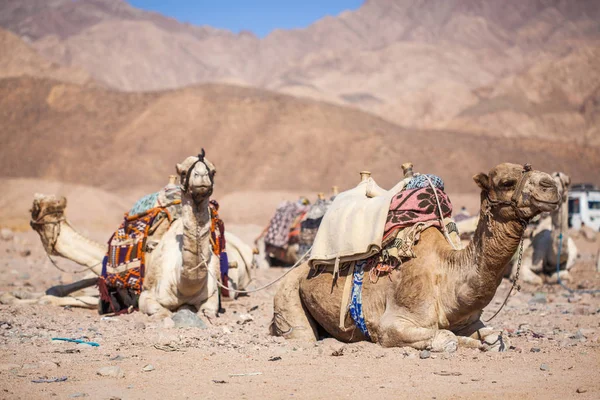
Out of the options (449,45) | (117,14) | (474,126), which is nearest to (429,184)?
(474,126)

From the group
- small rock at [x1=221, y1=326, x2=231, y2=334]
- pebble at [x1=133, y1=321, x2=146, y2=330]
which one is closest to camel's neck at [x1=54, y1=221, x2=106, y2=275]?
pebble at [x1=133, y1=321, x2=146, y2=330]

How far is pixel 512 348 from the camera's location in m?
6.13

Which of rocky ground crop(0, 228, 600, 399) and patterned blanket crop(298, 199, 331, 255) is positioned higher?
patterned blanket crop(298, 199, 331, 255)

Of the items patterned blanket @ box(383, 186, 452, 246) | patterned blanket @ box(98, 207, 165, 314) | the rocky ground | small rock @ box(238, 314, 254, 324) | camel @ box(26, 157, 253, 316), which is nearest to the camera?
the rocky ground

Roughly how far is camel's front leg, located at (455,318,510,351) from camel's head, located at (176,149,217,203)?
2805 mm

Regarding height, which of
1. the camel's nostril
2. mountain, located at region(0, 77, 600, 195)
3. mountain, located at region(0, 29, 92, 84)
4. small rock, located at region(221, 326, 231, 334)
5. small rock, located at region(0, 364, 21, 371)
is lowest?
small rock, located at region(0, 364, 21, 371)

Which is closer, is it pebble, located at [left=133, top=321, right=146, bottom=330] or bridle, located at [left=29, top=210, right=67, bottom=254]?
pebble, located at [left=133, top=321, right=146, bottom=330]

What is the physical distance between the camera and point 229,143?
2162 inches

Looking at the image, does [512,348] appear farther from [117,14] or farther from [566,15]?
[117,14]

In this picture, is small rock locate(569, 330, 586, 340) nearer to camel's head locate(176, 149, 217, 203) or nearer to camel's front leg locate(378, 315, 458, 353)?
camel's front leg locate(378, 315, 458, 353)

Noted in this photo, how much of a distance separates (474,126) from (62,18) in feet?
351

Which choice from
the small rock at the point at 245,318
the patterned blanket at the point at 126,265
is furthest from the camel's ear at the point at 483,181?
the patterned blanket at the point at 126,265

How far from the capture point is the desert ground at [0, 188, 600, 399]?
483 centimetres

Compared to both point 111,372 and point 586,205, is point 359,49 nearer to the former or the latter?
point 586,205
